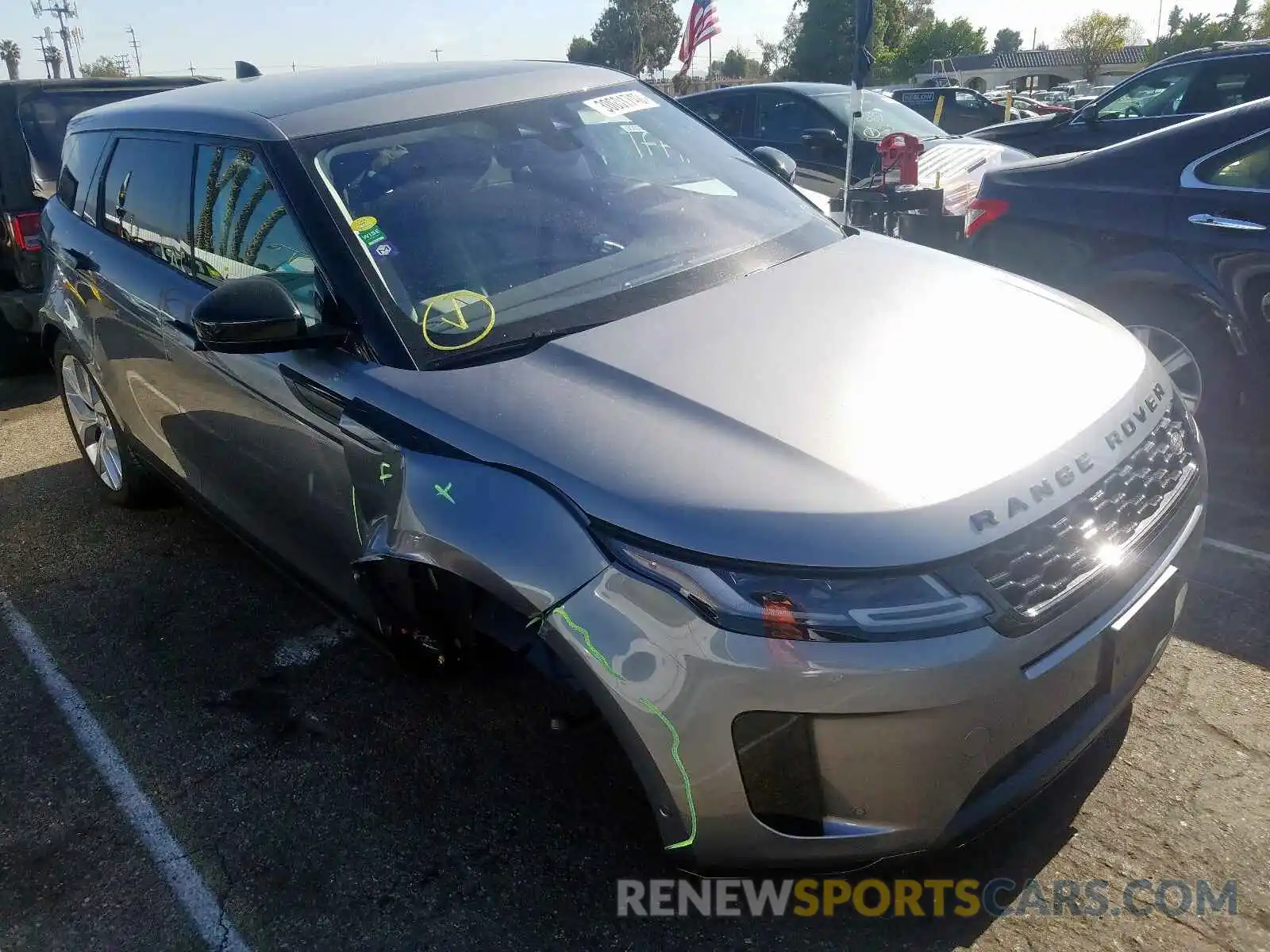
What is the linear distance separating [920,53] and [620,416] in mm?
74289

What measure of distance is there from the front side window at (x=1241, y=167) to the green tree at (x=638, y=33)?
3079 inches

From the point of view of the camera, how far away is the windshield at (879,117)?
8.25m

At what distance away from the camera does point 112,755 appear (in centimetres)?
295

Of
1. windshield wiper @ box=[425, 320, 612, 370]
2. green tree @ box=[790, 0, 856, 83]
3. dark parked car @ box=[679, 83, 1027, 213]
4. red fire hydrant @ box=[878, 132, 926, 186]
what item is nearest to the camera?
windshield wiper @ box=[425, 320, 612, 370]

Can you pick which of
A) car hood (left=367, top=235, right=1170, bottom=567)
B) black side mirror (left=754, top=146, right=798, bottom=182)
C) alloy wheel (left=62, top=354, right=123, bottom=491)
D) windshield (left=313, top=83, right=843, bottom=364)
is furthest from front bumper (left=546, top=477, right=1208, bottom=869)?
alloy wheel (left=62, top=354, right=123, bottom=491)

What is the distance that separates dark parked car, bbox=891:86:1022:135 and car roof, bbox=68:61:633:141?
46.9 feet

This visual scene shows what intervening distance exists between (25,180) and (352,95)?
15.0 feet

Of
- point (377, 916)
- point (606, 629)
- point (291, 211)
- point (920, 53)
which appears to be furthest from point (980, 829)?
point (920, 53)

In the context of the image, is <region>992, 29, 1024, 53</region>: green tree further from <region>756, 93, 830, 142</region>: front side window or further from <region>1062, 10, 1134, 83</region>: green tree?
<region>756, 93, 830, 142</region>: front side window

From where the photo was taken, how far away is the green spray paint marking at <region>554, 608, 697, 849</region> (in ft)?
Result: 6.12

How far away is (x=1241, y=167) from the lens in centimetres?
400

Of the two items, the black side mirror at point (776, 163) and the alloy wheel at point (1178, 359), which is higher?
the black side mirror at point (776, 163)

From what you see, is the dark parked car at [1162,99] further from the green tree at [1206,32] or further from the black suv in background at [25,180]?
the green tree at [1206,32]

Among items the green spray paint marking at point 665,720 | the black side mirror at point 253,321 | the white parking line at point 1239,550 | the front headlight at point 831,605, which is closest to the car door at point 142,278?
the black side mirror at point 253,321
